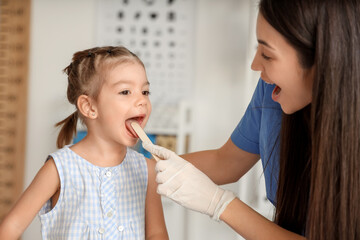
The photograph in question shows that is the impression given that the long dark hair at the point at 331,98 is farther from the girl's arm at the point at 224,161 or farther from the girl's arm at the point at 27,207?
the girl's arm at the point at 27,207

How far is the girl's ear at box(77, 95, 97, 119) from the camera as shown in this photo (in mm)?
1188

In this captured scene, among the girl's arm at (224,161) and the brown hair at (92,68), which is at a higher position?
the brown hair at (92,68)

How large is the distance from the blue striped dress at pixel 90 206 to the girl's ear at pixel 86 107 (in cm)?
11

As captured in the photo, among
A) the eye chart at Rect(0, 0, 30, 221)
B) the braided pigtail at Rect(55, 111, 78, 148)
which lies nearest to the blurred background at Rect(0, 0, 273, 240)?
the eye chart at Rect(0, 0, 30, 221)

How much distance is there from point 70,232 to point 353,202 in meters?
0.68

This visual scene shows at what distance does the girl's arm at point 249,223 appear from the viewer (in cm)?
109

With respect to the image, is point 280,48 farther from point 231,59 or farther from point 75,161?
point 231,59

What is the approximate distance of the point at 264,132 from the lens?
1.29 m

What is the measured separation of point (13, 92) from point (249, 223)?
227 centimetres

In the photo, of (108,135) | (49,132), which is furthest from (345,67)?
(49,132)

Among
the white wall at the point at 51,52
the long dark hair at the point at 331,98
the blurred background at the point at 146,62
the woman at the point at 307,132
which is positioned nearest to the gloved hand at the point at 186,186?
the woman at the point at 307,132

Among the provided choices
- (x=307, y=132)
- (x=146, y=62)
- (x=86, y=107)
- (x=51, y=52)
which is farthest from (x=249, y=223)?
(x=51, y=52)

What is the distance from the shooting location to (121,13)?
2941mm

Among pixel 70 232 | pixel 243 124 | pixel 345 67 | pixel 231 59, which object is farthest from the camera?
pixel 231 59
